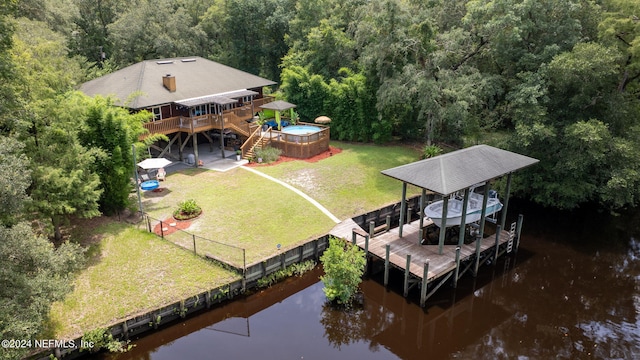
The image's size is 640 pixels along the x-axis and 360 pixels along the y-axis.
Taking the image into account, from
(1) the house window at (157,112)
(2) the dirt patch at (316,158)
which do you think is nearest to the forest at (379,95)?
(2) the dirt patch at (316,158)

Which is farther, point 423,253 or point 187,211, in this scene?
point 187,211

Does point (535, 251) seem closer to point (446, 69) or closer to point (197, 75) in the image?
point (446, 69)

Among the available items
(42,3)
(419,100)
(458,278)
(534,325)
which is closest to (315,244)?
(458,278)

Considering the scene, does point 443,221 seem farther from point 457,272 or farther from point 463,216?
point 457,272

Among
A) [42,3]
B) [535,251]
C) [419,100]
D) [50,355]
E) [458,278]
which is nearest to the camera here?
[50,355]

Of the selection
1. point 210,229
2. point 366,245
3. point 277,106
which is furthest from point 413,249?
point 277,106

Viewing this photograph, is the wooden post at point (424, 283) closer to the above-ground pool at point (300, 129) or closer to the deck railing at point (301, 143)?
the deck railing at point (301, 143)

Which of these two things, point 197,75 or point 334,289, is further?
point 197,75
